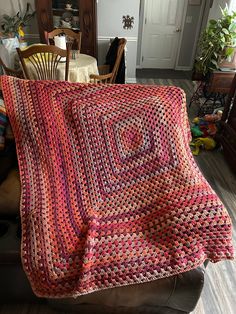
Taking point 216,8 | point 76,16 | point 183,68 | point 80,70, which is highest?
point 216,8

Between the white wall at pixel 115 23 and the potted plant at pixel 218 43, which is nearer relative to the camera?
the potted plant at pixel 218 43

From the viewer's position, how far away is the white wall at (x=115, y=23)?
339cm

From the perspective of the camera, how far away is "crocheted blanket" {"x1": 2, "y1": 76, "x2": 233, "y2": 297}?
884mm

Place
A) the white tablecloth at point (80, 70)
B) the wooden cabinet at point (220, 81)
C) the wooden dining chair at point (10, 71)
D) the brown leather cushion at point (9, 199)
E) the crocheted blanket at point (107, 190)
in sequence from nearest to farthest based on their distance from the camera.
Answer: the crocheted blanket at point (107, 190) < the brown leather cushion at point (9, 199) < the wooden dining chair at point (10, 71) < the white tablecloth at point (80, 70) < the wooden cabinet at point (220, 81)

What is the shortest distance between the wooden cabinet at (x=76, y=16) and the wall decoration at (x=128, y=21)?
1.69ft

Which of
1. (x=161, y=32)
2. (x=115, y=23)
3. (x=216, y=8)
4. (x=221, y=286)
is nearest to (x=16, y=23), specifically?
(x=115, y=23)

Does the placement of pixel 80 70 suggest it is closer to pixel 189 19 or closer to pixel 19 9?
pixel 19 9

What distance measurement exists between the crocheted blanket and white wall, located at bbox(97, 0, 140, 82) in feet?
8.66

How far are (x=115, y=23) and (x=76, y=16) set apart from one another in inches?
22.8

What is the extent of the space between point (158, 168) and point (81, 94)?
23.2 inches

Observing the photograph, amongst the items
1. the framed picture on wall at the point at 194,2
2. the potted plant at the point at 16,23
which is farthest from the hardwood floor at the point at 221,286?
the framed picture on wall at the point at 194,2

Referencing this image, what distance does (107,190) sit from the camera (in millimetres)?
1161

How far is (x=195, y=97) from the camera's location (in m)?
3.20

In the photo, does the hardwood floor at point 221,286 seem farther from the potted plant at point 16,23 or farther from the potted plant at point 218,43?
the potted plant at point 16,23
